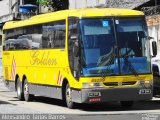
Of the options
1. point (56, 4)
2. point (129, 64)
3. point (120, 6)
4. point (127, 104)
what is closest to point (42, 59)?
point (127, 104)

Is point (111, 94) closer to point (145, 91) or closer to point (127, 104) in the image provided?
point (145, 91)

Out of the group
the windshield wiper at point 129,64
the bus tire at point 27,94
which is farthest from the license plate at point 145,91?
the bus tire at point 27,94

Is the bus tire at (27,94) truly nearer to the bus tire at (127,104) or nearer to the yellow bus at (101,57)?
the yellow bus at (101,57)

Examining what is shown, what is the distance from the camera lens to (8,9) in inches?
2112

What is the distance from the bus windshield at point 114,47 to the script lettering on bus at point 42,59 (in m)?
2.45

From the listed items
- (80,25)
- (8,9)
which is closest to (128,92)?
(80,25)

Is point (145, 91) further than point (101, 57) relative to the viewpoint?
Yes

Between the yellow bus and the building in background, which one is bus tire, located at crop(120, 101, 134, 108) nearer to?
the yellow bus

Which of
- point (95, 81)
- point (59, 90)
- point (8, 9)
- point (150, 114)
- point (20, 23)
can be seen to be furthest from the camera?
point (8, 9)

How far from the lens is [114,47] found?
18.8 m

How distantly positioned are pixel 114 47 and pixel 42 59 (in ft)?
13.5

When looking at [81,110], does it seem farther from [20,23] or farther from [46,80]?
[20,23]

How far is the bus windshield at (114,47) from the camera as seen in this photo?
61.0 ft

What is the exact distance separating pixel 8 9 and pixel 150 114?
37.9 meters
